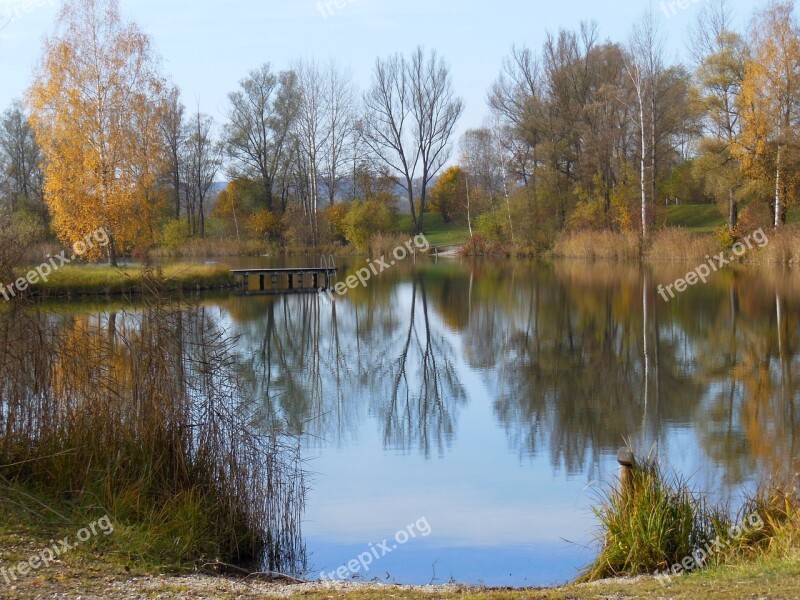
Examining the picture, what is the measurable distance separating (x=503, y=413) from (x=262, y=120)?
47.3 m

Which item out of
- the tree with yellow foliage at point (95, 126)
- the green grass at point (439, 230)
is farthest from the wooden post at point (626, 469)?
the green grass at point (439, 230)

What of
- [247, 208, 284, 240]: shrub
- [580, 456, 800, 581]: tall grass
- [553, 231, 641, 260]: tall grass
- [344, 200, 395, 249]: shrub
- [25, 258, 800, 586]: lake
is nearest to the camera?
[580, 456, 800, 581]: tall grass

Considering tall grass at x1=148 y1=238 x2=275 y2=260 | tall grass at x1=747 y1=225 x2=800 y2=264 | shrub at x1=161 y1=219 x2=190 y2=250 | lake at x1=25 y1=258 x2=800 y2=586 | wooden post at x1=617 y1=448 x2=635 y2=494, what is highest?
shrub at x1=161 y1=219 x2=190 y2=250

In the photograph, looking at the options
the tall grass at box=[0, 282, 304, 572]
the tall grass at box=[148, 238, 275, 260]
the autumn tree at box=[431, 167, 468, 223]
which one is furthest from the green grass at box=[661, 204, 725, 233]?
the tall grass at box=[0, 282, 304, 572]

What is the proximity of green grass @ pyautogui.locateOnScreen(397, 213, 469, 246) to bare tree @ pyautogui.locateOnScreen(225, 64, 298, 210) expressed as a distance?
975 cm

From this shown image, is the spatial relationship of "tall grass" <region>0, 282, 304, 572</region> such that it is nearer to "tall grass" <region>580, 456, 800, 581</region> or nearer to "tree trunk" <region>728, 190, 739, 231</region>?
"tall grass" <region>580, 456, 800, 581</region>

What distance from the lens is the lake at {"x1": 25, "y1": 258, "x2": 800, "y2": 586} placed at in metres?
6.54

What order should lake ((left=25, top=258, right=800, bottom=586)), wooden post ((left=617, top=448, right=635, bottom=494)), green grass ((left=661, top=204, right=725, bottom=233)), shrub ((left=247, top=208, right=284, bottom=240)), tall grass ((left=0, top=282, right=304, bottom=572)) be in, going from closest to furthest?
wooden post ((left=617, top=448, right=635, bottom=494)), tall grass ((left=0, top=282, right=304, bottom=572)), lake ((left=25, top=258, right=800, bottom=586)), green grass ((left=661, top=204, right=725, bottom=233)), shrub ((left=247, top=208, right=284, bottom=240))

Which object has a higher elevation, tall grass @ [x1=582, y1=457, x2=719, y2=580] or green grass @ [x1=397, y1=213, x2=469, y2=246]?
green grass @ [x1=397, y1=213, x2=469, y2=246]

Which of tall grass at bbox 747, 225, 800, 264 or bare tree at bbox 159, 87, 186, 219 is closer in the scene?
tall grass at bbox 747, 225, 800, 264

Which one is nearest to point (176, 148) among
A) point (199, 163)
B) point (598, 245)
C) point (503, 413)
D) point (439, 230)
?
point (199, 163)

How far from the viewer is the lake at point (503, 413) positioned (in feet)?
21.4

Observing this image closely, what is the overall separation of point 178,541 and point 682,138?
149ft

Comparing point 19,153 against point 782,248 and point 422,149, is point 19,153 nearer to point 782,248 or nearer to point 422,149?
point 422,149
